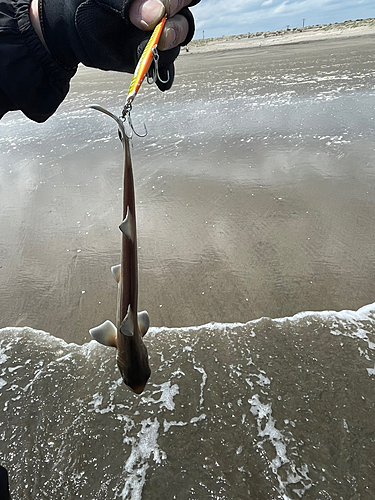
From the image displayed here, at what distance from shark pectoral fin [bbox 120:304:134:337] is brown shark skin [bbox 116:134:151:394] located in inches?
0.6

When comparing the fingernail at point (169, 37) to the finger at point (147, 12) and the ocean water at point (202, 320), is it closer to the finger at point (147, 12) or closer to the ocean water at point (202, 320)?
the finger at point (147, 12)

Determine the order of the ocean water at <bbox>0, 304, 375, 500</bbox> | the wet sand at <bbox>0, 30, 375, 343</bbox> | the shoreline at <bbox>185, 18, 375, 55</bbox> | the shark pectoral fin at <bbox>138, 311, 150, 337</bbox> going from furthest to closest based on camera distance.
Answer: the shoreline at <bbox>185, 18, 375, 55</bbox> → the wet sand at <bbox>0, 30, 375, 343</bbox> → the ocean water at <bbox>0, 304, 375, 500</bbox> → the shark pectoral fin at <bbox>138, 311, 150, 337</bbox>

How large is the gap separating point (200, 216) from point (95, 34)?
99.9 inches

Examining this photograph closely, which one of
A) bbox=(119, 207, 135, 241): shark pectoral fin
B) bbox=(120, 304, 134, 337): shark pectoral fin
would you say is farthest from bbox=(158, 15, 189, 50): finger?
bbox=(120, 304, 134, 337): shark pectoral fin

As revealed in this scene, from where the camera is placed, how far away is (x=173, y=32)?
183cm

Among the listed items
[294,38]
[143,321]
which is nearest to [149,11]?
[143,321]

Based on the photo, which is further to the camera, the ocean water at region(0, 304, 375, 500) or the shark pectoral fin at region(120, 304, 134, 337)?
the ocean water at region(0, 304, 375, 500)

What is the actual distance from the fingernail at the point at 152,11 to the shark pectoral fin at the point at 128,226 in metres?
0.89

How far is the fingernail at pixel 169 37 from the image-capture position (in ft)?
5.88

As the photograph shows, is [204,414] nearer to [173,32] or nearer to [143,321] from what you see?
[143,321]

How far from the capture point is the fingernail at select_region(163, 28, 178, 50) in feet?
5.88

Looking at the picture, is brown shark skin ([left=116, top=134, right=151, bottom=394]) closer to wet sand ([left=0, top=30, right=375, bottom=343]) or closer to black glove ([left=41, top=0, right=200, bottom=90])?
black glove ([left=41, top=0, right=200, bottom=90])

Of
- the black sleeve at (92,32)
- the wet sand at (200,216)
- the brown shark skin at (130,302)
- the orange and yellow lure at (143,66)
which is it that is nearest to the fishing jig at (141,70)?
the orange and yellow lure at (143,66)

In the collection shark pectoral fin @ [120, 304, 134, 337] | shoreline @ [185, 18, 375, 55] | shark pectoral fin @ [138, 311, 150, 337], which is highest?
shark pectoral fin @ [120, 304, 134, 337]
